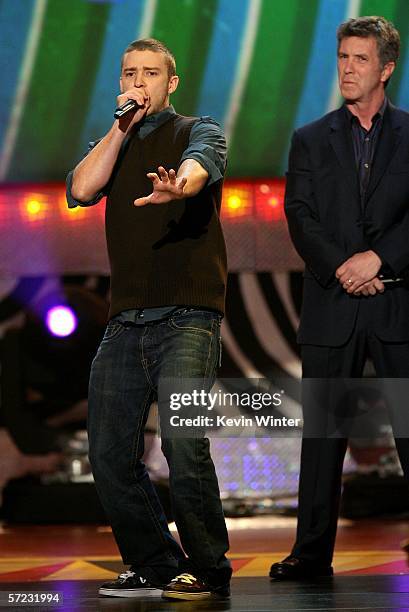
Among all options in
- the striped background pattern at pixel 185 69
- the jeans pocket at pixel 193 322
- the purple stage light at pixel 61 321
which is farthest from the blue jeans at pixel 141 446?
the purple stage light at pixel 61 321

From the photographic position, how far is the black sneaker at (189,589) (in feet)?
9.97

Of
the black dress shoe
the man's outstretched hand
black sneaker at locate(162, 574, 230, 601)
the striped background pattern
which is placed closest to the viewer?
the man's outstretched hand

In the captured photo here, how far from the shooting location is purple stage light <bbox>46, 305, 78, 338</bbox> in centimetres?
548

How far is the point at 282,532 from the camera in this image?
509cm

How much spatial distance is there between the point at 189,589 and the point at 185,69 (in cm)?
277

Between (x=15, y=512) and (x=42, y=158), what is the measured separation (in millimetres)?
1662

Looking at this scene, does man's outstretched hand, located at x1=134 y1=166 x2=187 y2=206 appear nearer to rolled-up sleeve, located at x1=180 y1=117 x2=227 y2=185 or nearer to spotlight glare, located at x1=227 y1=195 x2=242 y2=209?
rolled-up sleeve, located at x1=180 y1=117 x2=227 y2=185

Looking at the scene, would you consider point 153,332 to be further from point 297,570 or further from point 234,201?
point 234,201

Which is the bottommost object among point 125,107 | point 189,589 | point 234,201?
point 189,589

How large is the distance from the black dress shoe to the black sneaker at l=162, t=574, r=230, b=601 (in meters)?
0.41

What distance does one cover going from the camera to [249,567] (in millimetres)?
4000

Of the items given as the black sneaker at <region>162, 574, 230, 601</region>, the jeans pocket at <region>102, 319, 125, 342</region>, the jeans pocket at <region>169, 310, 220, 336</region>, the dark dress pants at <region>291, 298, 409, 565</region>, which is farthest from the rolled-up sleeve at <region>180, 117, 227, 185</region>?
→ the black sneaker at <region>162, 574, 230, 601</region>

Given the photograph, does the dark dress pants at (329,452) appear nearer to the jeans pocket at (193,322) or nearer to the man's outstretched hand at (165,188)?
the jeans pocket at (193,322)

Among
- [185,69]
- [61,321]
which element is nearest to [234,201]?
[185,69]
